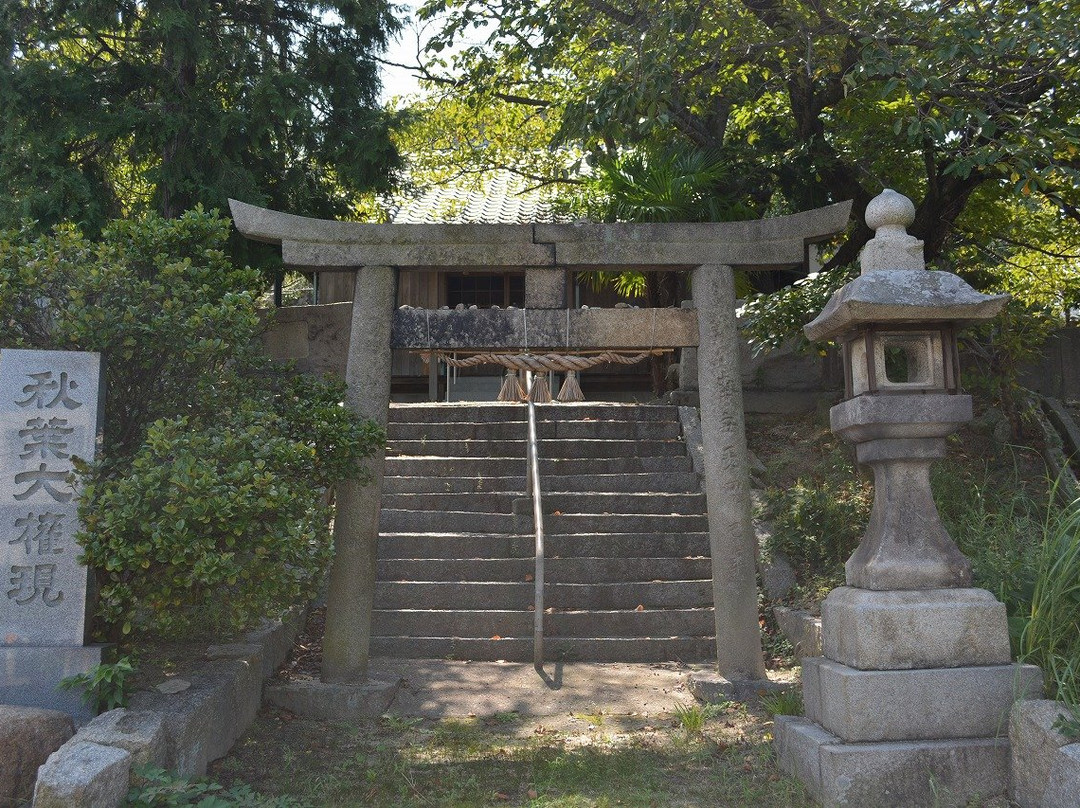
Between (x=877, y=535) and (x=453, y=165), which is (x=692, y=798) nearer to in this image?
(x=877, y=535)

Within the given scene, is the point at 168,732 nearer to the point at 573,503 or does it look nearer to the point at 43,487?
the point at 43,487

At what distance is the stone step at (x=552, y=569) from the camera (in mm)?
9008

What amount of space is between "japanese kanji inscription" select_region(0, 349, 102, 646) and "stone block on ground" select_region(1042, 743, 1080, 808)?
4758 millimetres

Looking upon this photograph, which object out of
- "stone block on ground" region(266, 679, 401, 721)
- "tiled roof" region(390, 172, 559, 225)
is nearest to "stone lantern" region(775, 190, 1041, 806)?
"stone block on ground" region(266, 679, 401, 721)

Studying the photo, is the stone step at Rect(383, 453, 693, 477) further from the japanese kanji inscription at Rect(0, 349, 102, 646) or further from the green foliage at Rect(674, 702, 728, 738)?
the japanese kanji inscription at Rect(0, 349, 102, 646)

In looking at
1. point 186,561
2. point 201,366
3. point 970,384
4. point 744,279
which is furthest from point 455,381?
point 186,561

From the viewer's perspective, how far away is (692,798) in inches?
199

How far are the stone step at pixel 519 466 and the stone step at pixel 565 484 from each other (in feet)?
0.55

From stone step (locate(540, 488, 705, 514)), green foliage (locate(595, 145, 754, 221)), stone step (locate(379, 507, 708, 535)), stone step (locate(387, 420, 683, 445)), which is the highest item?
green foliage (locate(595, 145, 754, 221))

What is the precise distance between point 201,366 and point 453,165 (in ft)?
30.8

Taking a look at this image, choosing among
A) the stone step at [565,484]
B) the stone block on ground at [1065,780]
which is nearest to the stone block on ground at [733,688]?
the stone block on ground at [1065,780]

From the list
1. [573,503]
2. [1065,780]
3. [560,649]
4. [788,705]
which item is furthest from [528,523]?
[1065,780]

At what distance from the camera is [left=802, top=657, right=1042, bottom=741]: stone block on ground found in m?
4.65

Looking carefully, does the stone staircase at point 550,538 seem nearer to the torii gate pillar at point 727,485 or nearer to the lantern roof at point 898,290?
the torii gate pillar at point 727,485
